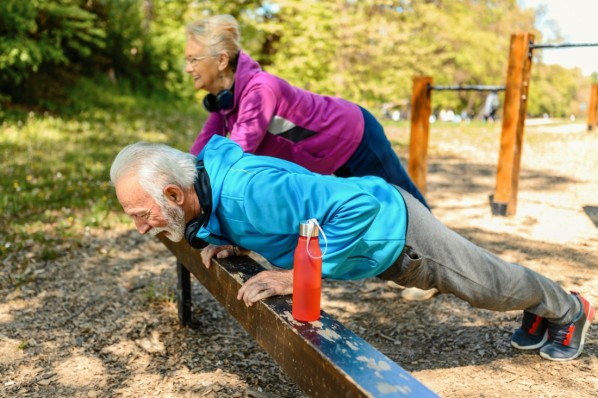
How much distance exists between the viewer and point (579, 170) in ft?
29.4

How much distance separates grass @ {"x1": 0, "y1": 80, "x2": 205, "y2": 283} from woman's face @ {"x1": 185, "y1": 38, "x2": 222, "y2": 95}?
2428 mm

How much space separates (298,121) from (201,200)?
4.46ft

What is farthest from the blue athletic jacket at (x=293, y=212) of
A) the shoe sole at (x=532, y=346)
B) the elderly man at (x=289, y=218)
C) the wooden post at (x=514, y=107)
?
the wooden post at (x=514, y=107)

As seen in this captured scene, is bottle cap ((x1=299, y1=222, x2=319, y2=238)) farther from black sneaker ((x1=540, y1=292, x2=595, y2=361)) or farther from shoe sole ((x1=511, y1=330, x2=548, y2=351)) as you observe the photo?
shoe sole ((x1=511, y1=330, x2=548, y2=351))

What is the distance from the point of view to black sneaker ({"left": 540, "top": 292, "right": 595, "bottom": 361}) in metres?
2.97

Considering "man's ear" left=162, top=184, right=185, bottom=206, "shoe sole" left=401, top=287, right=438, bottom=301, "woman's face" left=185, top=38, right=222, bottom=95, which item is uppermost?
"woman's face" left=185, top=38, right=222, bottom=95

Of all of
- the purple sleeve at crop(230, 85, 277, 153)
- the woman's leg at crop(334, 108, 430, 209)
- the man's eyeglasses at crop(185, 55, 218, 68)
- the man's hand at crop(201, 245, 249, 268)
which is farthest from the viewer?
the woman's leg at crop(334, 108, 430, 209)

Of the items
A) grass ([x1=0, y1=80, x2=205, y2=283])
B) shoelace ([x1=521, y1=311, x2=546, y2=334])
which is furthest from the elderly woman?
grass ([x1=0, y1=80, x2=205, y2=283])

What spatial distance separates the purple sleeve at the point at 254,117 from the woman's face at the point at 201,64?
0.82 feet

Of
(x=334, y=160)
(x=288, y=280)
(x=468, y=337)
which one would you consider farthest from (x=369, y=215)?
(x=468, y=337)

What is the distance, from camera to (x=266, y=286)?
2316mm

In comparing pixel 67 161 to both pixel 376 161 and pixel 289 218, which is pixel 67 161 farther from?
pixel 289 218

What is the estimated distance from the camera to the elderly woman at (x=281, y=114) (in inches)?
132

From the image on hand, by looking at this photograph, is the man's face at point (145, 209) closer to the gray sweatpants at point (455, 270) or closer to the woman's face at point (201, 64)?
the gray sweatpants at point (455, 270)
